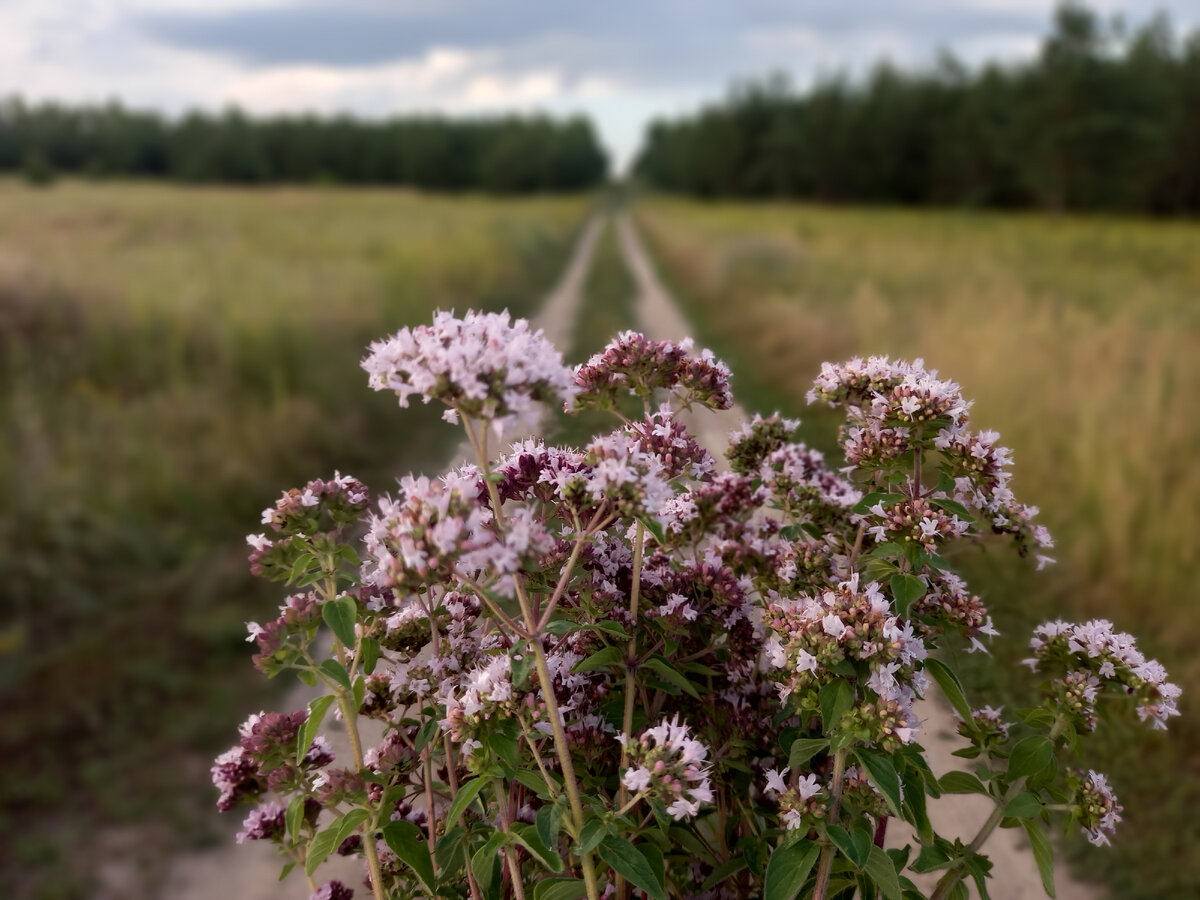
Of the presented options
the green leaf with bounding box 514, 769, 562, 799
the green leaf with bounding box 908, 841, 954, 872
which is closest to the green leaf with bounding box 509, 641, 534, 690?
the green leaf with bounding box 514, 769, 562, 799

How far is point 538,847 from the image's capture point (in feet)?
4.51

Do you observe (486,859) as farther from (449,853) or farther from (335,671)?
(335,671)

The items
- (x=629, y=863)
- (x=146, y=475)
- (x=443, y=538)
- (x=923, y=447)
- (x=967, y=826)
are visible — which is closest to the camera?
(x=443, y=538)

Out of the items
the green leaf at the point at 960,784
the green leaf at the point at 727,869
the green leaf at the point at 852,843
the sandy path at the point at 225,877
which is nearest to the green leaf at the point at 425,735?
the green leaf at the point at 727,869

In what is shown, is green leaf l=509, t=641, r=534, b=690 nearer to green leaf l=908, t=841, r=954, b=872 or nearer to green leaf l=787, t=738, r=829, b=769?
green leaf l=787, t=738, r=829, b=769

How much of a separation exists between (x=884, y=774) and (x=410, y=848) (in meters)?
0.83

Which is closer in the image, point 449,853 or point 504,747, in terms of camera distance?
point 504,747

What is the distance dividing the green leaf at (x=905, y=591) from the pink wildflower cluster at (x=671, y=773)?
0.46 meters

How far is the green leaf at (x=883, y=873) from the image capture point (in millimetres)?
1391

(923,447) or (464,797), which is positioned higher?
(923,447)

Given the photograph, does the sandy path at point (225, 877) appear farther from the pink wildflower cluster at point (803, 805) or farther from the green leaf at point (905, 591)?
the pink wildflower cluster at point (803, 805)

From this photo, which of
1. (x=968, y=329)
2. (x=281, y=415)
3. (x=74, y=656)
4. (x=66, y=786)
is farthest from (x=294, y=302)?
(x=968, y=329)

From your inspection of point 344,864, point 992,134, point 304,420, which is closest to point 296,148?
point 992,134

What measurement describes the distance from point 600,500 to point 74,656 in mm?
5643
